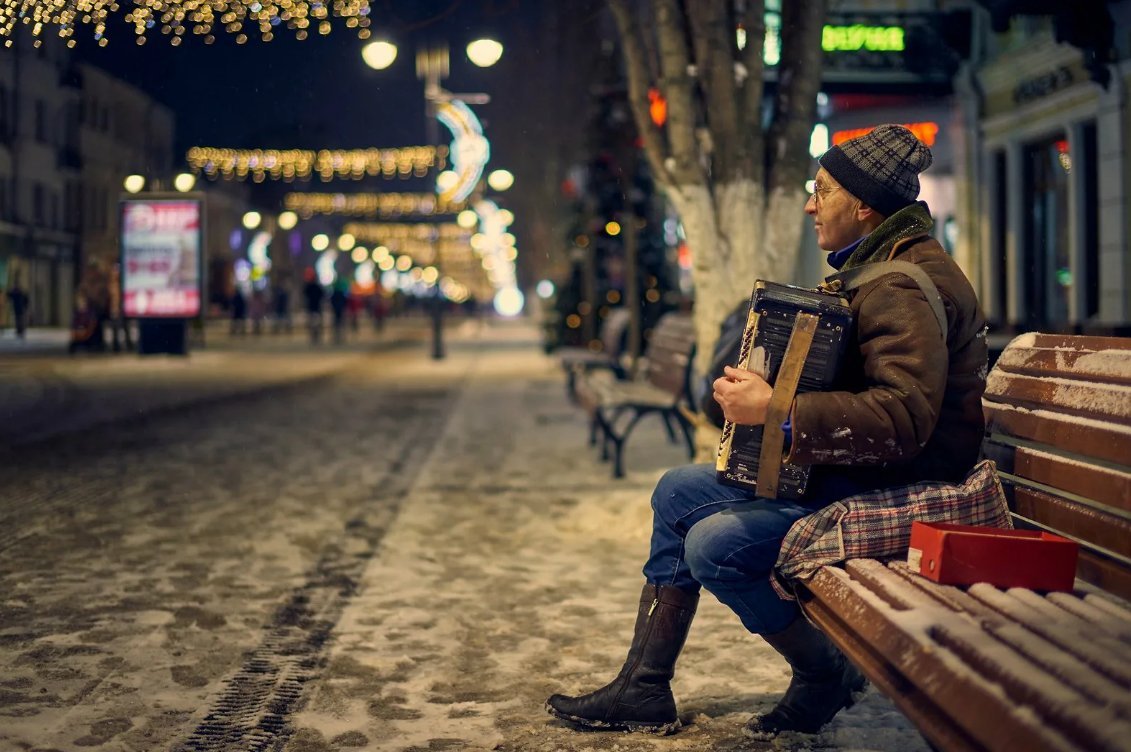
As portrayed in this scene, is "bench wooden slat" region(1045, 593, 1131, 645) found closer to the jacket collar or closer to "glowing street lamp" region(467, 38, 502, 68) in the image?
the jacket collar

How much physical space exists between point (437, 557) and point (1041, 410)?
387 centimetres

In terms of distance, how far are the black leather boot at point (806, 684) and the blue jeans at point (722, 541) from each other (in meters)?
0.07

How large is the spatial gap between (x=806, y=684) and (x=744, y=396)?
1.04m

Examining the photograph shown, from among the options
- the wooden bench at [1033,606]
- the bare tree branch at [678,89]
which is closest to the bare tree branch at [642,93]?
the bare tree branch at [678,89]

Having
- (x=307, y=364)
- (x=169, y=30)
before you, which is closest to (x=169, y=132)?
(x=307, y=364)

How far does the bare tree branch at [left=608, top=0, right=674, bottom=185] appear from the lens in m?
8.31

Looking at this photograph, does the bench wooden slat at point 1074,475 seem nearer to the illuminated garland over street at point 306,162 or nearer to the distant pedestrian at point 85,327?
the distant pedestrian at point 85,327

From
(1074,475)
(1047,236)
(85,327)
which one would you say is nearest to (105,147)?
(85,327)

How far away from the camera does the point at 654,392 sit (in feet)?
36.7

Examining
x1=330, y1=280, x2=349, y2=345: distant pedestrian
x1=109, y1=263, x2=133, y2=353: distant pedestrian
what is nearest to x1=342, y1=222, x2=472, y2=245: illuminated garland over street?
x1=330, y1=280, x2=349, y2=345: distant pedestrian

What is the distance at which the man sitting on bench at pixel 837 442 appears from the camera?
340 cm

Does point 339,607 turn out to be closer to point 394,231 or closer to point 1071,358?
point 1071,358

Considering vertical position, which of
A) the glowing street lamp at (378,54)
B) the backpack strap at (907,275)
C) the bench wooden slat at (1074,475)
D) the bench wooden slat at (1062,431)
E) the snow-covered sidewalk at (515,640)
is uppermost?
the glowing street lamp at (378,54)

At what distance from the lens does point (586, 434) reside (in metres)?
13.6
